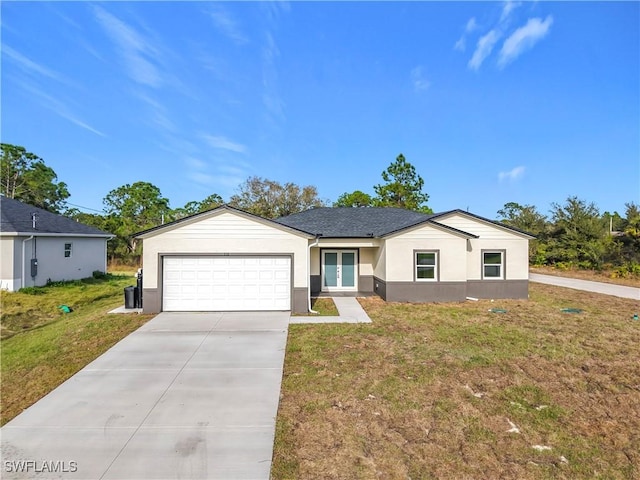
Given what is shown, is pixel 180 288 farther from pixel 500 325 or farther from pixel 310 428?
pixel 500 325

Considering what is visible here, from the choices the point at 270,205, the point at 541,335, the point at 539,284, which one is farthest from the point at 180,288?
the point at 270,205

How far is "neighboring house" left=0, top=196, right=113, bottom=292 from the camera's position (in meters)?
16.0

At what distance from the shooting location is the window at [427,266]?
13906 millimetres

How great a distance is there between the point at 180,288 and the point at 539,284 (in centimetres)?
1996

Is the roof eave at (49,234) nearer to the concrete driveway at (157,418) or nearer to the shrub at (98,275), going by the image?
the shrub at (98,275)

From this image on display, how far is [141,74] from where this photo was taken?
55.7 ft

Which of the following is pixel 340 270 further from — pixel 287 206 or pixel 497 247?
pixel 287 206

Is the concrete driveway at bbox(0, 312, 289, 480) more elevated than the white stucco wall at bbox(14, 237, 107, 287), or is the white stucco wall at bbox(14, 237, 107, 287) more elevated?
the white stucco wall at bbox(14, 237, 107, 287)

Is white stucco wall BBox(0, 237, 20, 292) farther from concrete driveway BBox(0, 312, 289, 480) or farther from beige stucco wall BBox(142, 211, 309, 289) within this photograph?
concrete driveway BBox(0, 312, 289, 480)

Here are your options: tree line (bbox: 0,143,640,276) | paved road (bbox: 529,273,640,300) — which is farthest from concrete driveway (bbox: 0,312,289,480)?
tree line (bbox: 0,143,640,276)

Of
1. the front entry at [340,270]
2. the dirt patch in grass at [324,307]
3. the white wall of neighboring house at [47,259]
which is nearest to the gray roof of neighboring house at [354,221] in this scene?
the front entry at [340,270]

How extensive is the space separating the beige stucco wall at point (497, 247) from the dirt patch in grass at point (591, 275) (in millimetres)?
10073

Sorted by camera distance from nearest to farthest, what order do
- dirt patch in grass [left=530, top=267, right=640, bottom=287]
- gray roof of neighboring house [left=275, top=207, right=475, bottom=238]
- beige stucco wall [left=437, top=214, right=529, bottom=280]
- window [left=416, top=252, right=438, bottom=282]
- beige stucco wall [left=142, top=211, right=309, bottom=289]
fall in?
beige stucco wall [left=142, top=211, right=309, bottom=289]
window [left=416, top=252, right=438, bottom=282]
beige stucco wall [left=437, top=214, right=529, bottom=280]
gray roof of neighboring house [left=275, top=207, right=475, bottom=238]
dirt patch in grass [left=530, top=267, right=640, bottom=287]

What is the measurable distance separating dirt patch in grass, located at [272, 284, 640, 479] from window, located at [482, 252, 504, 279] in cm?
531
